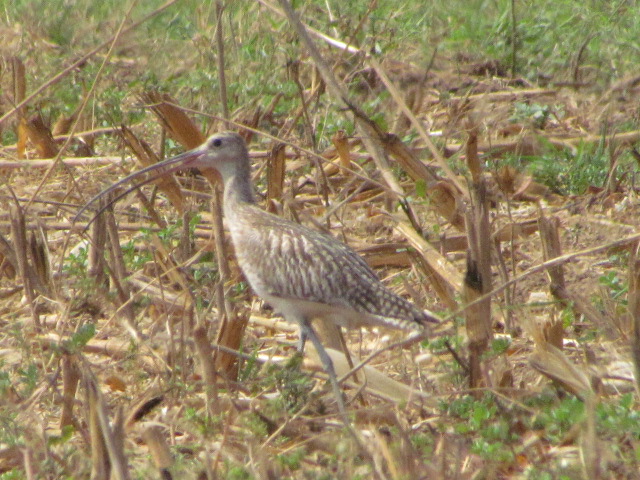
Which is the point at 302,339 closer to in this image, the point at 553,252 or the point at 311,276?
the point at 311,276

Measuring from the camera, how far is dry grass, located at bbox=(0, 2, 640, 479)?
4.70m

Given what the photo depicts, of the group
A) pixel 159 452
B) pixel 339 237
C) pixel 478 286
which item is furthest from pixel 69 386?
pixel 339 237

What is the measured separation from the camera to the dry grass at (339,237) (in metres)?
4.70

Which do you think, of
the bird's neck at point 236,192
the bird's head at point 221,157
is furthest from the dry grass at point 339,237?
the bird's head at point 221,157

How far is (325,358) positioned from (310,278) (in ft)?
2.29

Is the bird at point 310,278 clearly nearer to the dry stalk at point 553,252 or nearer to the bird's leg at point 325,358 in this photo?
the bird's leg at point 325,358

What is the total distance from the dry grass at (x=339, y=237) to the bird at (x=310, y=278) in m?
0.20

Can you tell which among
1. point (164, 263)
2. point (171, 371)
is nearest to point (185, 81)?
point (164, 263)

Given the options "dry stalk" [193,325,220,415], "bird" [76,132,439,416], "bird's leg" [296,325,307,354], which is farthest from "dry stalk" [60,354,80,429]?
"bird's leg" [296,325,307,354]

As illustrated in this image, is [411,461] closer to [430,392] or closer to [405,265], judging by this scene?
[430,392]

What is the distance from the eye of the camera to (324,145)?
9250mm

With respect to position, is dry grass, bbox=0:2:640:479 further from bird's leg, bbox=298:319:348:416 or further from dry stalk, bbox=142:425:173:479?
bird's leg, bbox=298:319:348:416

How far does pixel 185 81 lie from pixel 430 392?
477 cm

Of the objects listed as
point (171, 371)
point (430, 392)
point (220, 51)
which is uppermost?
point (220, 51)
